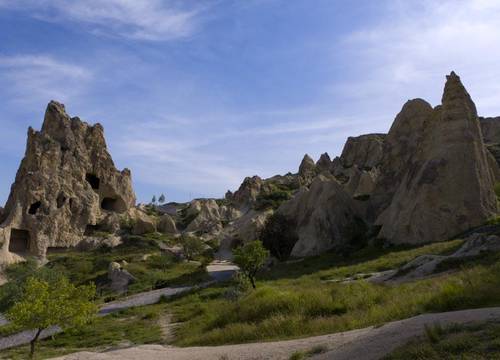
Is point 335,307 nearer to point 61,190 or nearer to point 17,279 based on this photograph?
point 17,279

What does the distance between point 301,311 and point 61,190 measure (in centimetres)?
4911

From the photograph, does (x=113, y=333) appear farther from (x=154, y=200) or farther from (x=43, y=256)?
(x=154, y=200)

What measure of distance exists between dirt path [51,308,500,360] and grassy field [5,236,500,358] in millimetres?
1708

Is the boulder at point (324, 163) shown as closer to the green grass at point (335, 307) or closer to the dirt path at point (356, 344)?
the green grass at point (335, 307)

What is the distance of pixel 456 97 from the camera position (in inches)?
1442

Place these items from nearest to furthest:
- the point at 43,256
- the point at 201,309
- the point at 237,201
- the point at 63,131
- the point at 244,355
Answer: the point at 244,355 < the point at 201,309 < the point at 43,256 < the point at 63,131 < the point at 237,201

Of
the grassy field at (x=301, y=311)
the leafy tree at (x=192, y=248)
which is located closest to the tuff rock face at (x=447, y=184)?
the grassy field at (x=301, y=311)

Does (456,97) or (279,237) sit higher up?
(456,97)

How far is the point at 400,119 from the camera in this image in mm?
47688

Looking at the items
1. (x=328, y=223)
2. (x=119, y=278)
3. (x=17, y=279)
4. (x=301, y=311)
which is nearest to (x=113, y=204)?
(x=17, y=279)

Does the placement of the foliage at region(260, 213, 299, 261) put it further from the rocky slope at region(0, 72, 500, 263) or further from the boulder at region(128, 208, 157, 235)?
the boulder at region(128, 208, 157, 235)

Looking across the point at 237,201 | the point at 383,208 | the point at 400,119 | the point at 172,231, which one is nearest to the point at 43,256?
the point at 172,231

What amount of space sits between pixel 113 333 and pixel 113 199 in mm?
50854

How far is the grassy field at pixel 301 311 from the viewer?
12.0 m
